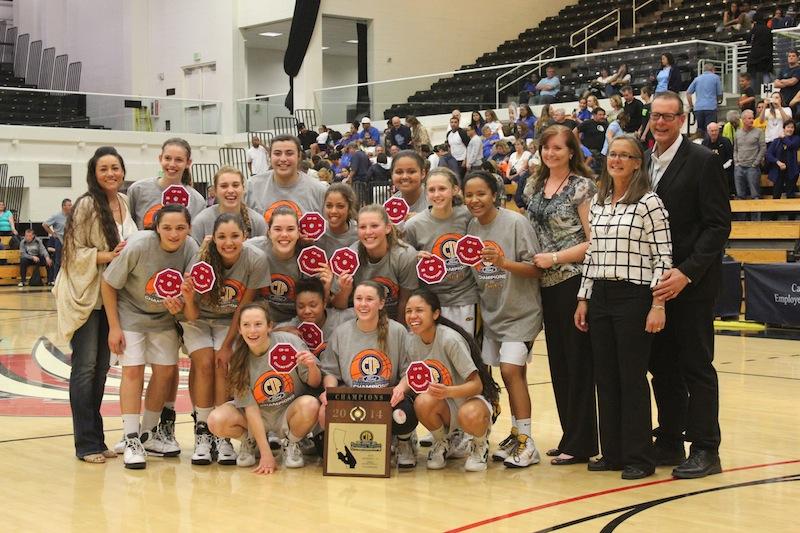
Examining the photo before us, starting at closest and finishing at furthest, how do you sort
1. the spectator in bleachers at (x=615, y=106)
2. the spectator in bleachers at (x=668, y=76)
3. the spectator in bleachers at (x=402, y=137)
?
the spectator in bleachers at (x=615, y=106)
the spectator in bleachers at (x=668, y=76)
the spectator in bleachers at (x=402, y=137)

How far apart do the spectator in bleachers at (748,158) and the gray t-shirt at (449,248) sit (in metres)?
8.97

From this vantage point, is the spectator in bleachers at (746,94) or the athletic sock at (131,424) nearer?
the athletic sock at (131,424)

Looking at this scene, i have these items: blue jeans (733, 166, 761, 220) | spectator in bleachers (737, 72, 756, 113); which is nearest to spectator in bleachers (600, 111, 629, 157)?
spectator in bleachers (737, 72, 756, 113)

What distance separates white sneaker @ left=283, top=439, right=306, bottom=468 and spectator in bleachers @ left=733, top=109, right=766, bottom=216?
9853 millimetres

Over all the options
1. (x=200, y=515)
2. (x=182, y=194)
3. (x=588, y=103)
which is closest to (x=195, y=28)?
(x=588, y=103)

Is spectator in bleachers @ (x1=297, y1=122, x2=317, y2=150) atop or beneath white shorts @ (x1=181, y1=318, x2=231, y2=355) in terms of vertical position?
atop

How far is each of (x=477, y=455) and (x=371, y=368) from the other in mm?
702

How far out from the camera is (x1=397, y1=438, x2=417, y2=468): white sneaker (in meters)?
5.23

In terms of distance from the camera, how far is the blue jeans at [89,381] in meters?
5.41

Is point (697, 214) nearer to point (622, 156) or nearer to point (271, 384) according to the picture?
point (622, 156)

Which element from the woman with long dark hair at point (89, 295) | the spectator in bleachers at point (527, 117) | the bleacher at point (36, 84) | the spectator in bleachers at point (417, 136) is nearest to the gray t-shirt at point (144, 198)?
the woman with long dark hair at point (89, 295)

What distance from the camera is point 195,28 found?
89.7 feet

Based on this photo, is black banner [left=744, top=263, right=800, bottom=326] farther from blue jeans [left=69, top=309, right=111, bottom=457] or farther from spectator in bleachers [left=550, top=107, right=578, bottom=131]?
blue jeans [left=69, top=309, right=111, bottom=457]

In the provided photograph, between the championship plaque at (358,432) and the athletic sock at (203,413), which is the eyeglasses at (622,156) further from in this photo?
the athletic sock at (203,413)
